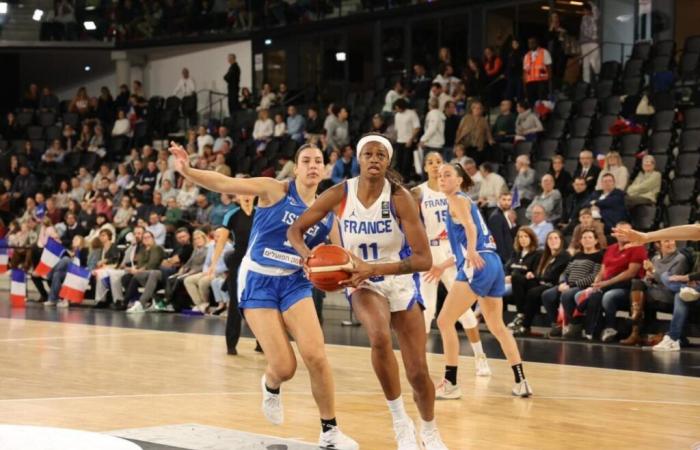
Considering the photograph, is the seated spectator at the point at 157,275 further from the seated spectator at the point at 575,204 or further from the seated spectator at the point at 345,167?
the seated spectator at the point at 575,204

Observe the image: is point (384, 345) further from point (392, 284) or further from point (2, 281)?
point (2, 281)

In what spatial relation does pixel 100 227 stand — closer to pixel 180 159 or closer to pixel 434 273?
pixel 434 273

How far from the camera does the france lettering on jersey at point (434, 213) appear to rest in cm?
1024

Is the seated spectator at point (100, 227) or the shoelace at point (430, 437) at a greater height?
the seated spectator at point (100, 227)

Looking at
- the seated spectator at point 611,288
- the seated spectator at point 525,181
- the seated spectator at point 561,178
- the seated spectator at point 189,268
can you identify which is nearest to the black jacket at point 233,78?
the seated spectator at point 189,268

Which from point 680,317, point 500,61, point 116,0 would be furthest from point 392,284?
point 116,0

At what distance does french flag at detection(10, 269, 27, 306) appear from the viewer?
1895 centimetres

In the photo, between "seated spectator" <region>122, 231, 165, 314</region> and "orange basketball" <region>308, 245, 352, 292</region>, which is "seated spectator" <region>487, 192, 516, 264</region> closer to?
"seated spectator" <region>122, 231, 165, 314</region>

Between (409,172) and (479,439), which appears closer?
(479,439)

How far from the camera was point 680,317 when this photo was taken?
12180 mm

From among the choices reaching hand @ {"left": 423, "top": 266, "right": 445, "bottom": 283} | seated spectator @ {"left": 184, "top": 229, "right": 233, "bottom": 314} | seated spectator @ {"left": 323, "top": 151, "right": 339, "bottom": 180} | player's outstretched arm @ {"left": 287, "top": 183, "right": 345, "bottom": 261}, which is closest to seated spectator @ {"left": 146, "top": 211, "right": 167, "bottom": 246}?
seated spectator @ {"left": 184, "top": 229, "right": 233, "bottom": 314}

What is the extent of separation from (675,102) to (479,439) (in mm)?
11167

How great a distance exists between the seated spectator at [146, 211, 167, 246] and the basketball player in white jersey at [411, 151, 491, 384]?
9034 mm

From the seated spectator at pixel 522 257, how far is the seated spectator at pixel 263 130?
920cm
